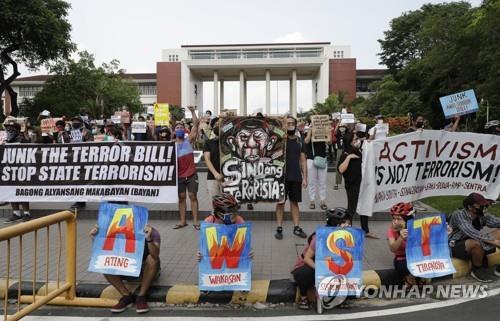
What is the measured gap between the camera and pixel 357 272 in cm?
462

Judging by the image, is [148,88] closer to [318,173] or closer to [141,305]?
[318,173]

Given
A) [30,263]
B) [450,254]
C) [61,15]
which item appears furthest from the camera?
[61,15]

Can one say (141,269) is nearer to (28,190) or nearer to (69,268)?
(69,268)

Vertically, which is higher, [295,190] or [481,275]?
[295,190]

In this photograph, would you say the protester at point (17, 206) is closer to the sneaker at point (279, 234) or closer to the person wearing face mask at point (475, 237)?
the sneaker at point (279, 234)

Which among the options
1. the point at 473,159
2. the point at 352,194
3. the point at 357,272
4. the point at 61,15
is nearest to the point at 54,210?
the point at 352,194

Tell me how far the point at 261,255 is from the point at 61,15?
3907 cm

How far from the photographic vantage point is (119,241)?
4.88 m

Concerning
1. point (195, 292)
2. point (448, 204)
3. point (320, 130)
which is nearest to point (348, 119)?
point (320, 130)

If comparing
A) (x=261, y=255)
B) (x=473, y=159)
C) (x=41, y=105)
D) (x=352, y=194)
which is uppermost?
(x=41, y=105)

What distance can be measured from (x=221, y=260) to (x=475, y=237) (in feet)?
10.3

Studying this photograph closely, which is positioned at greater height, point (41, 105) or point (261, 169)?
point (41, 105)

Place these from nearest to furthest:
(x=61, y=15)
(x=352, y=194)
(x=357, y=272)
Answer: (x=357, y=272) → (x=352, y=194) → (x=61, y=15)

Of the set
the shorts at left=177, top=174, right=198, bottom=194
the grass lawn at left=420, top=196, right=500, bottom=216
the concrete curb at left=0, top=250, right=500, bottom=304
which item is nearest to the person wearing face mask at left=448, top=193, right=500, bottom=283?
the concrete curb at left=0, top=250, right=500, bottom=304
